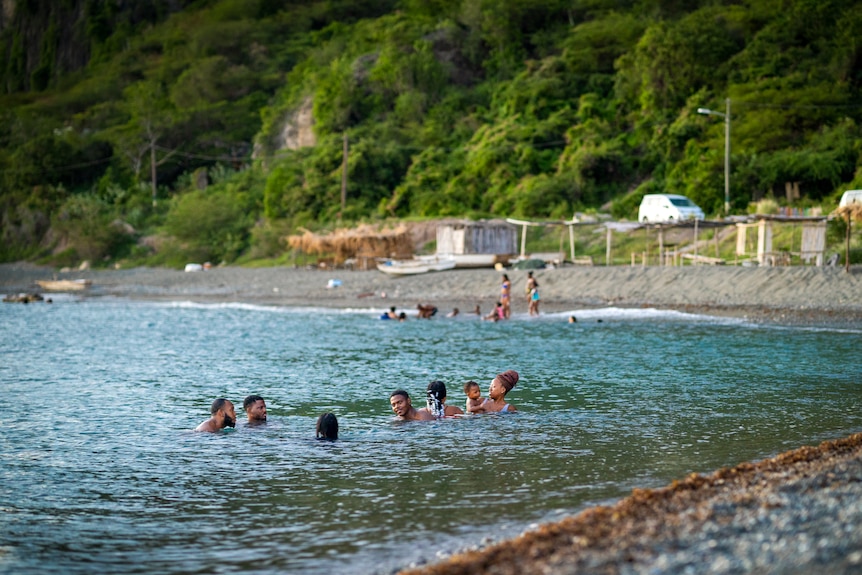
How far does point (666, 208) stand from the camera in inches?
1639

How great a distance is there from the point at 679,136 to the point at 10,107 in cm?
8272

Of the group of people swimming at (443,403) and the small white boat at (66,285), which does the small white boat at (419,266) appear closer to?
the small white boat at (66,285)

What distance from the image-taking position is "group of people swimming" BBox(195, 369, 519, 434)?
496 inches

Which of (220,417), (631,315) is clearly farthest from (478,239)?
(220,417)

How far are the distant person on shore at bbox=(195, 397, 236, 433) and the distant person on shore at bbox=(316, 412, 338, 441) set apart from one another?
51.3 inches

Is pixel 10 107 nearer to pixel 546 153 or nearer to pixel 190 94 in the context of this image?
pixel 190 94

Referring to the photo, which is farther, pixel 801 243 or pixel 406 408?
pixel 801 243

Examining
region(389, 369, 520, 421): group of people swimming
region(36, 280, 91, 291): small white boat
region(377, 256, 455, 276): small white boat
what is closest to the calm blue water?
region(389, 369, 520, 421): group of people swimming

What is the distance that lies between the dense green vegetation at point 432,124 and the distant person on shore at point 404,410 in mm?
32336

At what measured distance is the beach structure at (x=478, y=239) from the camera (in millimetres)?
44375

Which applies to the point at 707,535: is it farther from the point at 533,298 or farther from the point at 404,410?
the point at 533,298

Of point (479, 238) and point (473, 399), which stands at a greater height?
point (479, 238)

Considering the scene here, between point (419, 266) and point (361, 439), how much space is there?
3045cm

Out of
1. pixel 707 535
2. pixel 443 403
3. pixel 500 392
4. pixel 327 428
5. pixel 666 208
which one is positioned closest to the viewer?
pixel 707 535
